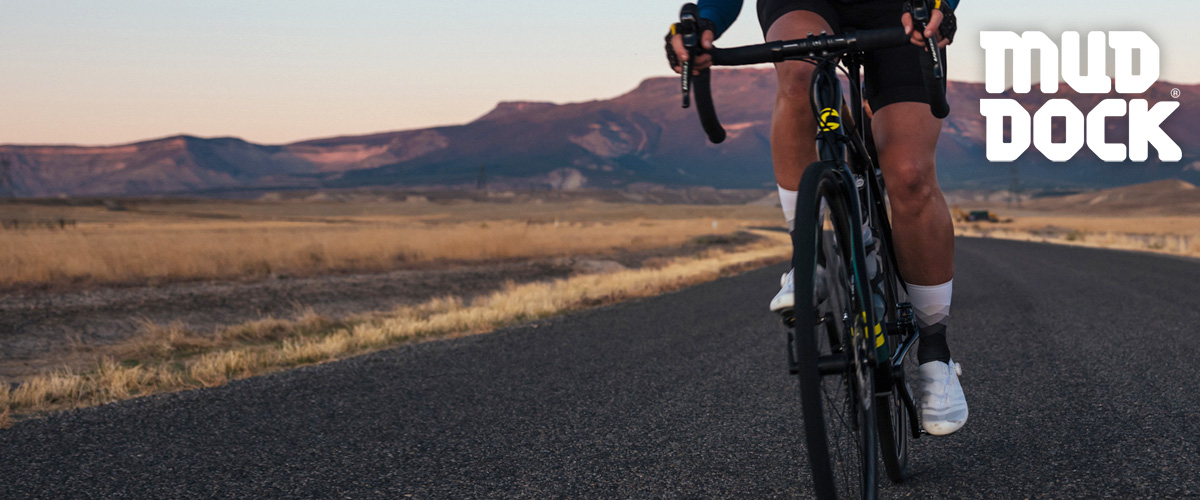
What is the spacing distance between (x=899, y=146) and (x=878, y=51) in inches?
12.0

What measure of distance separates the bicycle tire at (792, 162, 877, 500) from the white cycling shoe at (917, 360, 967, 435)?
1.77 ft

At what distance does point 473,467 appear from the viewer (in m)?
3.30

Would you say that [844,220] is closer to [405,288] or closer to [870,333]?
[870,333]

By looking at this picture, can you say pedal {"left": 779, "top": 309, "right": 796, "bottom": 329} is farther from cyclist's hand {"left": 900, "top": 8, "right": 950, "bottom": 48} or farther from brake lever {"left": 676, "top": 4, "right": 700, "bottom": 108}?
cyclist's hand {"left": 900, "top": 8, "right": 950, "bottom": 48}

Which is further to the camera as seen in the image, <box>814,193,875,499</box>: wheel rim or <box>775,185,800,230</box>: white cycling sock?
<box>775,185,800,230</box>: white cycling sock

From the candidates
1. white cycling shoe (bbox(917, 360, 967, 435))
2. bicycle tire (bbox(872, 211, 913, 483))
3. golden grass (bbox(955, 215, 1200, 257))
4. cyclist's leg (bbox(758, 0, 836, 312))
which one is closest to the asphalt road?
bicycle tire (bbox(872, 211, 913, 483))

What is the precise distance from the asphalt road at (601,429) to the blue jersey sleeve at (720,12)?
58.0 inches

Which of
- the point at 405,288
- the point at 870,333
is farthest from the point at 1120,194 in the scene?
the point at 870,333

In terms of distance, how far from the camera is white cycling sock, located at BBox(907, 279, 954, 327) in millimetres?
2801

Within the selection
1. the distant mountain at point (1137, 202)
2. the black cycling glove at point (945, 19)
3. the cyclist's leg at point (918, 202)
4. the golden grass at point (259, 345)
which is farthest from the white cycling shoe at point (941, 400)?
the distant mountain at point (1137, 202)

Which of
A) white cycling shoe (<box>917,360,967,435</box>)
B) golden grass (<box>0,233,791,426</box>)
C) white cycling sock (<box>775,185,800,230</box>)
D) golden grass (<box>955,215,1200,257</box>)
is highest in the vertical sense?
white cycling sock (<box>775,185,800,230</box>)

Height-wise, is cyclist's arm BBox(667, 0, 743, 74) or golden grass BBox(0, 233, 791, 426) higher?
cyclist's arm BBox(667, 0, 743, 74)

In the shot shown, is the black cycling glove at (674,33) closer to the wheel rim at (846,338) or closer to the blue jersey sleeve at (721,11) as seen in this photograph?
the blue jersey sleeve at (721,11)

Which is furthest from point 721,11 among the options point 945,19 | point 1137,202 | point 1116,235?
Result: point 1137,202
